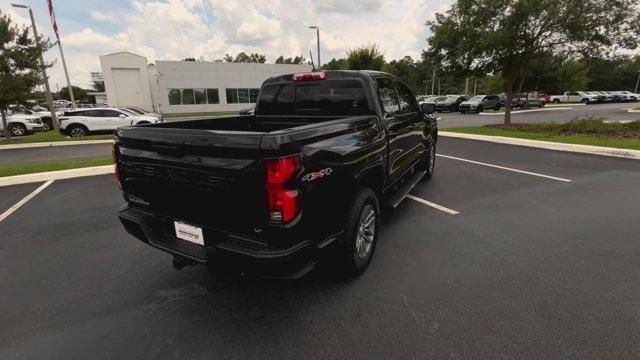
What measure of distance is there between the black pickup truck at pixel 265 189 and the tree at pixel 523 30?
40.2 ft

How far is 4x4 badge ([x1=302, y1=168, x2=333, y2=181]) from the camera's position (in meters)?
2.41

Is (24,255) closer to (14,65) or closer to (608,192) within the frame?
(608,192)

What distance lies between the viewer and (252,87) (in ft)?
130

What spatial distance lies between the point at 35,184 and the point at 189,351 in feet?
23.4

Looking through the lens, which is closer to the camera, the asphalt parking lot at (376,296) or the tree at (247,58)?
the asphalt parking lot at (376,296)

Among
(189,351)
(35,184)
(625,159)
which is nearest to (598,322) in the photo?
(189,351)

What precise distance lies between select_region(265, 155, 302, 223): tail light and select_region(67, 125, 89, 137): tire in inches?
764

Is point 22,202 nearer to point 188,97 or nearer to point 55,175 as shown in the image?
point 55,175

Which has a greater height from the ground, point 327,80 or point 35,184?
point 327,80

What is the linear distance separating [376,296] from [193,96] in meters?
37.9

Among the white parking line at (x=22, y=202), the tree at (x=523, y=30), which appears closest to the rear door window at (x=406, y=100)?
the white parking line at (x=22, y=202)

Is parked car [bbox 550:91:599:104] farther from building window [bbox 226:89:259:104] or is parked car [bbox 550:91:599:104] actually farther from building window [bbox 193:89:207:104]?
building window [bbox 193:89:207:104]

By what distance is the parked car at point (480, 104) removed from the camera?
28075mm

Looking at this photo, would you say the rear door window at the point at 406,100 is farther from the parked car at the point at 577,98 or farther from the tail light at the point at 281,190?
the parked car at the point at 577,98
